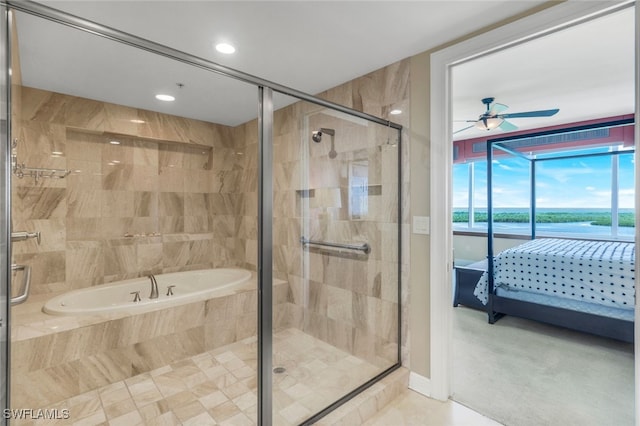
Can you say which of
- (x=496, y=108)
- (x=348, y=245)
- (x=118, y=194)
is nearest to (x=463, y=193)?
(x=496, y=108)

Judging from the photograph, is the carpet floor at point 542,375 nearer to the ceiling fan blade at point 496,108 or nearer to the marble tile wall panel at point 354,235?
the marble tile wall panel at point 354,235

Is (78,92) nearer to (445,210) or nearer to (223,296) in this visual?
(223,296)

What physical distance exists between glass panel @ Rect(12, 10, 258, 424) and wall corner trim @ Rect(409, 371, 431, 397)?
3.51 ft

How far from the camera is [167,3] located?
1584 millimetres

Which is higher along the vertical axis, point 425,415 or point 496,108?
point 496,108

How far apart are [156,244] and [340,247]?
2307 mm

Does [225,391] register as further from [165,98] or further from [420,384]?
[165,98]

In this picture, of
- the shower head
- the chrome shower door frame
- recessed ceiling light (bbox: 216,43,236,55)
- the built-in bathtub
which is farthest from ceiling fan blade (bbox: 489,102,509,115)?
the chrome shower door frame

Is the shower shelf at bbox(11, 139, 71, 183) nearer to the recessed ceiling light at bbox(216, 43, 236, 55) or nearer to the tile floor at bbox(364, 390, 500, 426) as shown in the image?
the recessed ceiling light at bbox(216, 43, 236, 55)

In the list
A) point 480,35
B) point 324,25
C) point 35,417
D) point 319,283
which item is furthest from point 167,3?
point 35,417

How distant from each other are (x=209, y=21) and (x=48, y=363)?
2.26 m

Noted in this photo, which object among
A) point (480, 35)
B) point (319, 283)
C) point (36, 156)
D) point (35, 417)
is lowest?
point (35, 417)

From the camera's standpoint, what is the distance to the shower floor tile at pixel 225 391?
1.75 m

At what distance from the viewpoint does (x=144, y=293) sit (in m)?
3.23
